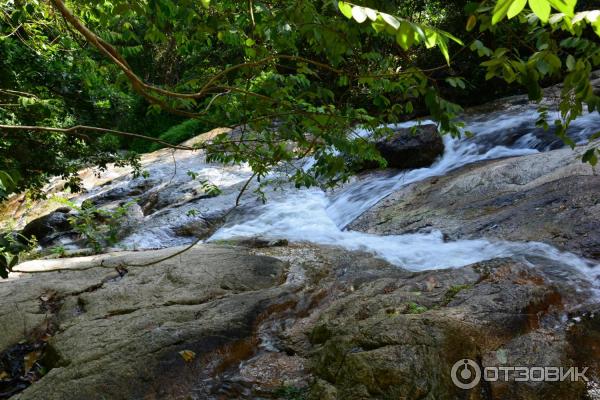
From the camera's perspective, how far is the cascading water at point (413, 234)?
4715 millimetres

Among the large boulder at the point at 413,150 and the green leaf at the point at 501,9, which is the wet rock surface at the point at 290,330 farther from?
the large boulder at the point at 413,150

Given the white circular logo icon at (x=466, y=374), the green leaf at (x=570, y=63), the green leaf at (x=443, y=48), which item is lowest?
the white circular logo icon at (x=466, y=374)

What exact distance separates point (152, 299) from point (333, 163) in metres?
2.24

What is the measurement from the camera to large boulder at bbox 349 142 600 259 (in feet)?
14.5

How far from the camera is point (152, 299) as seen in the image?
3902 mm

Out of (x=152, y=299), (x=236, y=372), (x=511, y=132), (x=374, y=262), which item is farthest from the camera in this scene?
(x=511, y=132)

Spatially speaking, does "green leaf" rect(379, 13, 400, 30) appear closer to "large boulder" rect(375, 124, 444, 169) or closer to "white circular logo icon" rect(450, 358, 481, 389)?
"white circular logo icon" rect(450, 358, 481, 389)

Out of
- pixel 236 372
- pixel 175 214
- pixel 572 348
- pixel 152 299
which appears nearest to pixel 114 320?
pixel 152 299

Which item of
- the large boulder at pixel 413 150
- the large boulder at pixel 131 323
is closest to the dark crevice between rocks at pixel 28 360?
the large boulder at pixel 131 323

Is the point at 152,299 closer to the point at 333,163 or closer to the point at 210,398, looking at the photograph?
the point at 210,398

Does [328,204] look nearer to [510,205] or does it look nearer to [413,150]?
[413,150]

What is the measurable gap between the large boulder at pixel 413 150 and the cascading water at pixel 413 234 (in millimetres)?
231

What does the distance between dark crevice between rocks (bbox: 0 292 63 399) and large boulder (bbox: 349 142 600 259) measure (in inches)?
166

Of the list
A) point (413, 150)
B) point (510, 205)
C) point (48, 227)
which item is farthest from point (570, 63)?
point (48, 227)
